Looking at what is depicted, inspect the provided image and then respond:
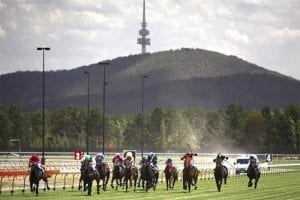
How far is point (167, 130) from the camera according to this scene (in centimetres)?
17738

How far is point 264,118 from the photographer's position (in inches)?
6777

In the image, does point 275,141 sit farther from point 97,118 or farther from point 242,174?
point 242,174

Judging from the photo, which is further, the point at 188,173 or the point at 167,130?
the point at 167,130

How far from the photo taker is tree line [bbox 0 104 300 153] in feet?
519

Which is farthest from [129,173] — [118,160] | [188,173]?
[188,173]

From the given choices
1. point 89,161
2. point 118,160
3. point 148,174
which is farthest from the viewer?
point 118,160

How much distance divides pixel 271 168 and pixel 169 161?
135ft

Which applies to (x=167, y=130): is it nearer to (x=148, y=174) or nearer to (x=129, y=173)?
(x=129, y=173)

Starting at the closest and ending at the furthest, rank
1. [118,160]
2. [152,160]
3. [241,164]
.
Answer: [152,160] → [118,160] → [241,164]

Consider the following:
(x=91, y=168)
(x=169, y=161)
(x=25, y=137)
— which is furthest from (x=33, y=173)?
(x=25, y=137)

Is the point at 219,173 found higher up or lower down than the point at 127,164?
lower down

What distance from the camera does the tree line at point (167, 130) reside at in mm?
158250

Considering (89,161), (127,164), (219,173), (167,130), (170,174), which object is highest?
(167,130)

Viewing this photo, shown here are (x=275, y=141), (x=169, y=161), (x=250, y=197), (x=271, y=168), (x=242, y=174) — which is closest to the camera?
(x=250, y=197)
